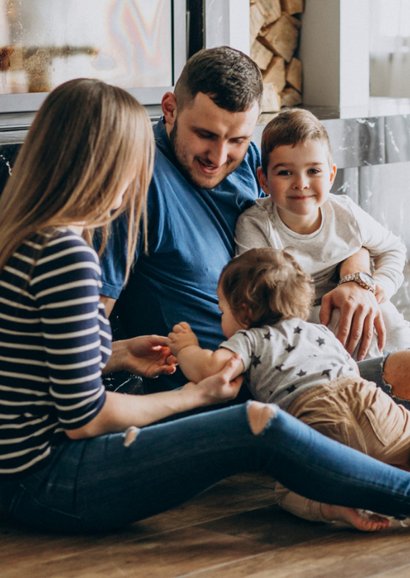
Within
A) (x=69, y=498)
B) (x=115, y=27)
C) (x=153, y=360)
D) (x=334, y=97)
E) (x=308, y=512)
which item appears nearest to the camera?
(x=69, y=498)

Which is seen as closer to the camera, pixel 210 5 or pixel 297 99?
pixel 210 5

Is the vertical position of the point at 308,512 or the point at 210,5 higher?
the point at 210,5

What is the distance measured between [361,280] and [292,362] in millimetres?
437

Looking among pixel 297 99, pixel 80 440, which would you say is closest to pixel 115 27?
pixel 297 99

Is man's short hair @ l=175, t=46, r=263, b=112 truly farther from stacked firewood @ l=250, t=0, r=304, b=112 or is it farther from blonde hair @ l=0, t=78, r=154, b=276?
stacked firewood @ l=250, t=0, r=304, b=112

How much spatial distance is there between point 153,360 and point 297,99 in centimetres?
199


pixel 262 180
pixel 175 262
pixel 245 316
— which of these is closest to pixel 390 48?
pixel 262 180

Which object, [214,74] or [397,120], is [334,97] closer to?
[397,120]

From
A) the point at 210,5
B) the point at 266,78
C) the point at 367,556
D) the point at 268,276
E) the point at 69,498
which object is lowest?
the point at 367,556

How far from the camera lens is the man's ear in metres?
2.20

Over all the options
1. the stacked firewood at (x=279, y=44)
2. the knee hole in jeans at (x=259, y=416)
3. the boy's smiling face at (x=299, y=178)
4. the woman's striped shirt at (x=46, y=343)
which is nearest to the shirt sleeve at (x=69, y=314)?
the woman's striped shirt at (x=46, y=343)

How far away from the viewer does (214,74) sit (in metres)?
2.10

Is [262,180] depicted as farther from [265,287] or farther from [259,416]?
[259,416]

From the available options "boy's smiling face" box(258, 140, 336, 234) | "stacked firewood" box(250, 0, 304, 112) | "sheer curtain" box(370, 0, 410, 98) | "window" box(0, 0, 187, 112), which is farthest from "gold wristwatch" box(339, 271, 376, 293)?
"sheer curtain" box(370, 0, 410, 98)
